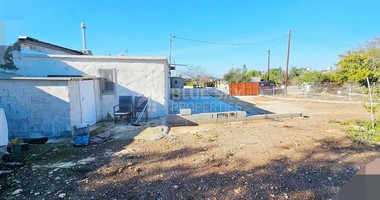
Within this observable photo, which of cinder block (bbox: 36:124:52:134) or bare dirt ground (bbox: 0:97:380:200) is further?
cinder block (bbox: 36:124:52:134)

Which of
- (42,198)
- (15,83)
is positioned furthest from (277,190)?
(15,83)

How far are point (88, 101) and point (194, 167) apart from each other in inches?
187

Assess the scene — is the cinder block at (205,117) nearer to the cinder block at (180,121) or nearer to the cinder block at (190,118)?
the cinder block at (190,118)

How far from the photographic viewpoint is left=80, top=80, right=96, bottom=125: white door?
565 cm

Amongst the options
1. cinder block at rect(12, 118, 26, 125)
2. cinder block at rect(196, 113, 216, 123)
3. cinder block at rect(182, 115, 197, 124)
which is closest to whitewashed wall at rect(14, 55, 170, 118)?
cinder block at rect(182, 115, 197, 124)

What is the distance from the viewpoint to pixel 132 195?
8.07 feet

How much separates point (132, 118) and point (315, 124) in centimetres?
703

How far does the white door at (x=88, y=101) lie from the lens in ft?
18.5

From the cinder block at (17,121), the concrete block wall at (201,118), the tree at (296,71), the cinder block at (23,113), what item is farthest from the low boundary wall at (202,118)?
the tree at (296,71)

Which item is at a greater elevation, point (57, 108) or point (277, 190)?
point (57, 108)

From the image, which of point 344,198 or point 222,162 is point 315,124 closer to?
point 222,162

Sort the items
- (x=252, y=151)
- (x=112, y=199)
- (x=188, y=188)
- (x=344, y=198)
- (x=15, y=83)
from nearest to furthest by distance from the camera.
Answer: (x=344, y=198), (x=112, y=199), (x=188, y=188), (x=252, y=151), (x=15, y=83)

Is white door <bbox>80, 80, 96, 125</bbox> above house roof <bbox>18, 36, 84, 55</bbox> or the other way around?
the other way around

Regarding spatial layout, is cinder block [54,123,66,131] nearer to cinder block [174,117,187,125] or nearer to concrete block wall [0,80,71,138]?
concrete block wall [0,80,71,138]
